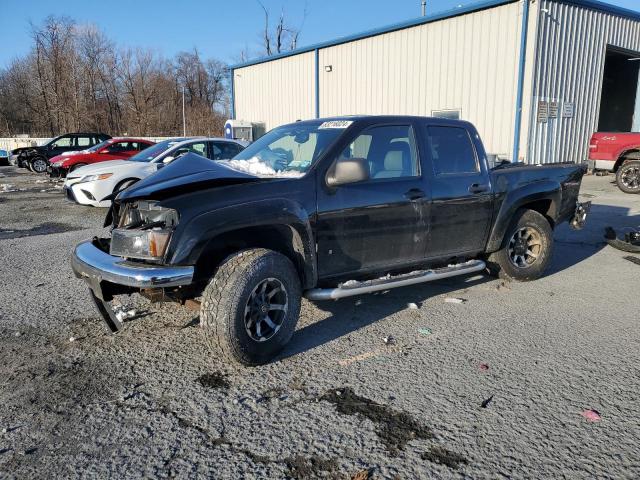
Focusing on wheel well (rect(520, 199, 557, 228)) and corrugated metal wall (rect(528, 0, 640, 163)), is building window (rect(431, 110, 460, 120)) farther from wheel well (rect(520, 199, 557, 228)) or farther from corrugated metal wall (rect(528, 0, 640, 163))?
wheel well (rect(520, 199, 557, 228))

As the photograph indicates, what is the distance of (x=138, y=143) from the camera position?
16.9 metres

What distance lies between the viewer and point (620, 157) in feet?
44.6

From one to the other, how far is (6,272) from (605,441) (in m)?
6.39

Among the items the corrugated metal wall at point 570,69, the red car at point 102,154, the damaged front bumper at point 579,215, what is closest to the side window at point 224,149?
the red car at point 102,154

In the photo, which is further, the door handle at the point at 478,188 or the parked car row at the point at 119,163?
the parked car row at the point at 119,163

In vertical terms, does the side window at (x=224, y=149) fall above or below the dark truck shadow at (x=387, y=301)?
above

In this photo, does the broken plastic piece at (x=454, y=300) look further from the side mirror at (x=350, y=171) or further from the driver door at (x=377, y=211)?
the side mirror at (x=350, y=171)

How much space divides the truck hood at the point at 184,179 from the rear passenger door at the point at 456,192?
74.9 inches

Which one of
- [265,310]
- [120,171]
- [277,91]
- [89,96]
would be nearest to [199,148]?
[120,171]

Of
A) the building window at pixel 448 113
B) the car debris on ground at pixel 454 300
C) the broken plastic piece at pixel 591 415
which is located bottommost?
the car debris on ground at pixel 454 300

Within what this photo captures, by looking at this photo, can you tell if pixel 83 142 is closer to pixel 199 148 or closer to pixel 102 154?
pixel 102 154

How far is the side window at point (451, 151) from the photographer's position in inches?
193

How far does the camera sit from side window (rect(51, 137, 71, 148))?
897 inches

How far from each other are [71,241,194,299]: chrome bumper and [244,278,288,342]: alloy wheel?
1.62 ft
